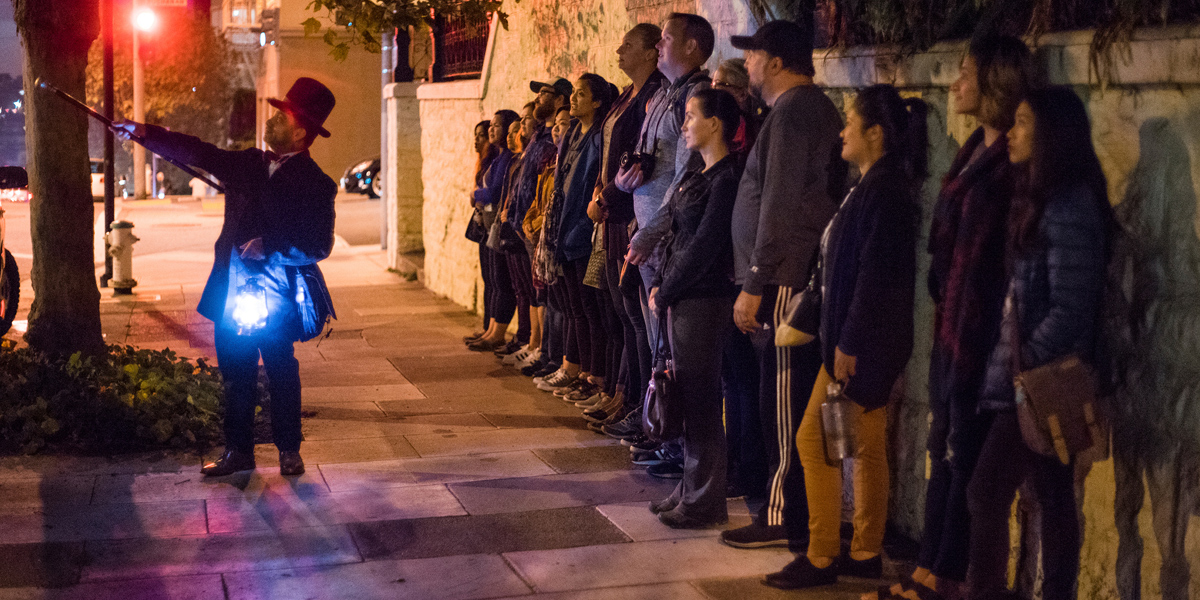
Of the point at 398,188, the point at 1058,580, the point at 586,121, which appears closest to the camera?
the point at 1058,580

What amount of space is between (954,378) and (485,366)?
19.0 ft

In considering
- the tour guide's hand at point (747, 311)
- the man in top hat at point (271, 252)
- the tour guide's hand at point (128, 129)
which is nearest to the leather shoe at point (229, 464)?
the man in top hat at point (271, 252)

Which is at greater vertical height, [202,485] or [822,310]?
[822,310]

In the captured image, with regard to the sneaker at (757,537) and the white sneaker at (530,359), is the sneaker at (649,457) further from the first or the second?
the white sneaker at (530,359)

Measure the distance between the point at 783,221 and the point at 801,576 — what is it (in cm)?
134

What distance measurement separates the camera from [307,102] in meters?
6.21

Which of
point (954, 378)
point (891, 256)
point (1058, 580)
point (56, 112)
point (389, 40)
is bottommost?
point (1058, 580)

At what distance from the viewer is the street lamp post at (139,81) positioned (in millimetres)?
28141

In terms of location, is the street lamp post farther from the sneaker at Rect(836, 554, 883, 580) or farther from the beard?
the sneaker at Rect(836, 554, 883, 580)

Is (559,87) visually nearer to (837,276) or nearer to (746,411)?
(746,411)

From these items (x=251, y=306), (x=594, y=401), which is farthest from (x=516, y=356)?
(x=251, y=306)

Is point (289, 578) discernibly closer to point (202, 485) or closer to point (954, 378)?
point (202, 485)

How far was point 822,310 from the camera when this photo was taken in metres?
4.64

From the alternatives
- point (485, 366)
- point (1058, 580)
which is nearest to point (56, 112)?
point (485, 366)
